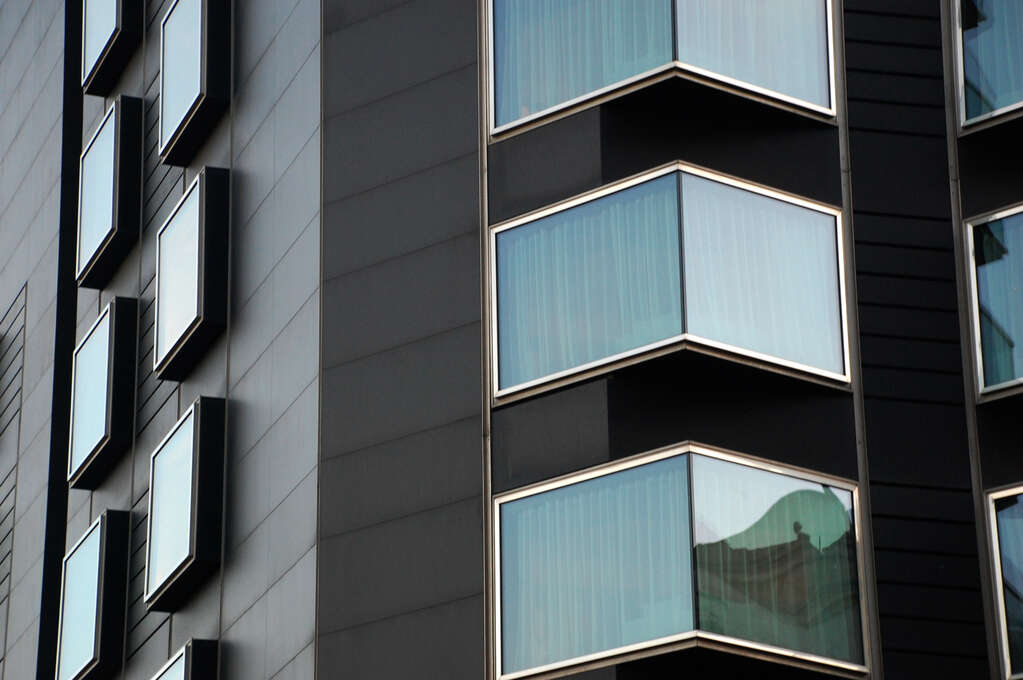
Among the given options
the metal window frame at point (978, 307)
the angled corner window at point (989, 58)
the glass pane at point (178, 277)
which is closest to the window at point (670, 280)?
the metal window frame at point (978, 307)

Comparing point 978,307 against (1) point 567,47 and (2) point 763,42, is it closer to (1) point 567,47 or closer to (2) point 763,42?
(2) point 763,42

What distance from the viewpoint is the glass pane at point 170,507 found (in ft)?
91.8

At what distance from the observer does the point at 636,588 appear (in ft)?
68.5

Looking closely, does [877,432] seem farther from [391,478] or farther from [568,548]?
[391,478]

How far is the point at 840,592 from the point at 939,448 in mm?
2164

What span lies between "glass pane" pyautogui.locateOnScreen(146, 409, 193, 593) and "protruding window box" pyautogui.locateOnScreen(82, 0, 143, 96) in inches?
383

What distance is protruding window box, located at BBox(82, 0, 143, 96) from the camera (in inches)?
1433

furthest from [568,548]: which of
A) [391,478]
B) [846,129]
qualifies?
[846,129]

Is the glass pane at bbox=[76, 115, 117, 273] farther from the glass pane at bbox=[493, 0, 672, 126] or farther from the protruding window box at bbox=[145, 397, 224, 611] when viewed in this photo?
the glass pane at bbox=[493, 0, 672, 126]

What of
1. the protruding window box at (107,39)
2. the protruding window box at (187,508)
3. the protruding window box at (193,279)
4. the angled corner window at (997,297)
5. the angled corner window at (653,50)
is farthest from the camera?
the protruding window box at (107,39)

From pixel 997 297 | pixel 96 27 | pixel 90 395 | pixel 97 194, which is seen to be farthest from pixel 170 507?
pixel 96 27

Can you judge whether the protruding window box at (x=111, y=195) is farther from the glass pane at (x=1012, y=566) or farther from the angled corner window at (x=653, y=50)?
the glass pane at (x=1012, y=566)

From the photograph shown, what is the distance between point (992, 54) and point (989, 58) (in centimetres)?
6

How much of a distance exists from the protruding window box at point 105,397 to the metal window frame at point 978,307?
1527 cm
